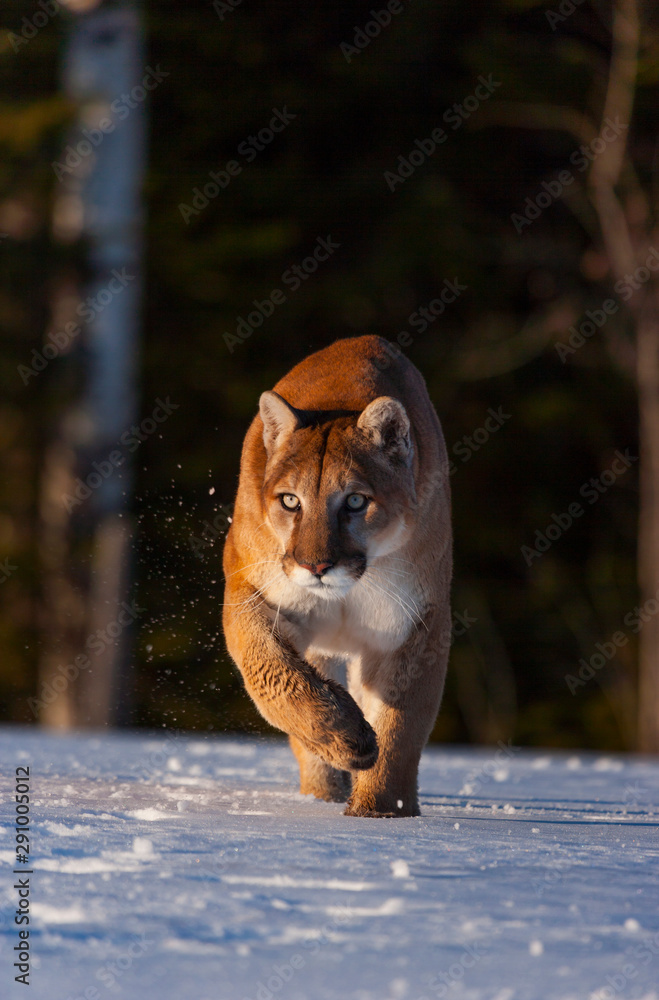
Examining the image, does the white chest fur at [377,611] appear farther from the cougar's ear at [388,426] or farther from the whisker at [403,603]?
the cougar's ear at [388,426]

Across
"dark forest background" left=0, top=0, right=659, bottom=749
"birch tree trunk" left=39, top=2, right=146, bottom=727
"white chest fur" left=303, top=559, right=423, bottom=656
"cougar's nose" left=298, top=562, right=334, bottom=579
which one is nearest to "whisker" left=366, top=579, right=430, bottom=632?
"white chest fur" left=303, top=559, right=423, bottom=656

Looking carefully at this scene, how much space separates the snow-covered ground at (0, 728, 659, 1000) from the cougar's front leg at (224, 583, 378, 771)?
0.88 feet

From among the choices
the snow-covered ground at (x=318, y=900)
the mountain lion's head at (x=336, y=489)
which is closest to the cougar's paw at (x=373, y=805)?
the snow-covered ground at (x=318, y=900)

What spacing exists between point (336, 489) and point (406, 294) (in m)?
12.3

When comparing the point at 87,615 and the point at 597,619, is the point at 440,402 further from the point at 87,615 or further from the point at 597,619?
the point at 87,615

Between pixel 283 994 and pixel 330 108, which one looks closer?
pixel 283 994

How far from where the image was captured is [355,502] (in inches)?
186

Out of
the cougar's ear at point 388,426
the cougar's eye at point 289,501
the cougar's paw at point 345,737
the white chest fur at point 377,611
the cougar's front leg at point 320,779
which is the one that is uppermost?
the cougar's ear at point 388,426

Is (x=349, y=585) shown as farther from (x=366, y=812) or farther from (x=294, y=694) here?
(x=366, y=812)

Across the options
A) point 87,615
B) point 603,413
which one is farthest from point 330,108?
point 87,615

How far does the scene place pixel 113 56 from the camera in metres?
12.6

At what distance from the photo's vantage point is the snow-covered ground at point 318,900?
2449mm

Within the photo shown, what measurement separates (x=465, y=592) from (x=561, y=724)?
2.06m

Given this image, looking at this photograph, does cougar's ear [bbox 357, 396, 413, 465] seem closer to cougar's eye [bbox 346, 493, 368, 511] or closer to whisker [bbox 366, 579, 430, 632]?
cougar's eye [bbox 346, 493, 368, 511]
